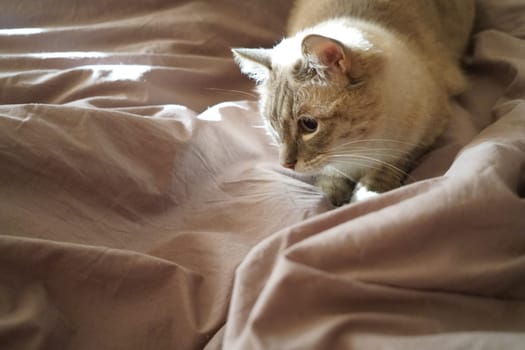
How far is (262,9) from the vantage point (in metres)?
1.51

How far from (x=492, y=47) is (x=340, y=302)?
3.56 feet

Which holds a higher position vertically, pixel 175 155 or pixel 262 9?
pixel 262 9

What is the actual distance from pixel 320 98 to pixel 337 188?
25cm

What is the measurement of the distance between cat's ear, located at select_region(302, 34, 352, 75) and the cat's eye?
4.8 inches

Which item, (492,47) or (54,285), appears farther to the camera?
(492,47)

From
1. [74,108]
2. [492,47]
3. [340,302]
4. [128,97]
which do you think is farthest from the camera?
[492,47]

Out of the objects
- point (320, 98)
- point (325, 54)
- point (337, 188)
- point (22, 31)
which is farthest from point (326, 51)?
point (22, 31)

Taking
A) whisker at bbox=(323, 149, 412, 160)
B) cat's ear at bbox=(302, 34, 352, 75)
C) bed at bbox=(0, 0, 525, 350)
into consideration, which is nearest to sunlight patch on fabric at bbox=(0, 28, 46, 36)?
bed at bbox=(0, 0, 525, 350)

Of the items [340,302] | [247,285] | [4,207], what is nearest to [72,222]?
[4,207]

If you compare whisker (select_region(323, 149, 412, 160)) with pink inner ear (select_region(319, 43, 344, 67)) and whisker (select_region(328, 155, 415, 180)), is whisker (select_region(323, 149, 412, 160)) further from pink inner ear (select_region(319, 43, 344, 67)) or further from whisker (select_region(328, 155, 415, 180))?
pink inner ear (select_region(319, 43, 344, 67))

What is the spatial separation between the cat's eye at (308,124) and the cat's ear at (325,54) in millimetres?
122

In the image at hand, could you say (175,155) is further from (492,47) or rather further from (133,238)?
(492,47)

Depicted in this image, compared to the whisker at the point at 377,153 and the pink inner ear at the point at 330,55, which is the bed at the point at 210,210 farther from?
the pink inner ear at the point at 330,55

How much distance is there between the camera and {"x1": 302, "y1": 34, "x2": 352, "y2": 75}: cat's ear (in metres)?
0.93
